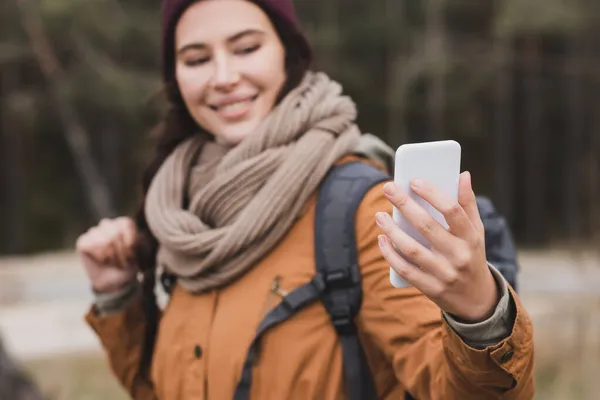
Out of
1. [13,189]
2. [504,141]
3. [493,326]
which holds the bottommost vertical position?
[504,141]

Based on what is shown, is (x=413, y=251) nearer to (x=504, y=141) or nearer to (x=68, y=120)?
(x=68, y=120)

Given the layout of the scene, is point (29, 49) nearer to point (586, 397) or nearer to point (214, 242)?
point (586, 397)

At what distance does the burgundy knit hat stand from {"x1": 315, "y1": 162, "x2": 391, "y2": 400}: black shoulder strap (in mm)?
458

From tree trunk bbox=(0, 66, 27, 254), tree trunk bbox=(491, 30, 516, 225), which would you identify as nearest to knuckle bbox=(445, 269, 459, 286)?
tree trunk bbox=(491, 30, 516, 225)

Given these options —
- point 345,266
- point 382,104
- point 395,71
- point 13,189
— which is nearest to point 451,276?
point 345,266

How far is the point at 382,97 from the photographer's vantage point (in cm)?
1529

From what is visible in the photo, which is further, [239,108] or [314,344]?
[239,108]

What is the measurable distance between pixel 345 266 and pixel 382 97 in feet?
46.0

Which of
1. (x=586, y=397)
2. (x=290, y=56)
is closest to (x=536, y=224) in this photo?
(x=586, y=397)

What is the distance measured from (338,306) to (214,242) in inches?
11.5

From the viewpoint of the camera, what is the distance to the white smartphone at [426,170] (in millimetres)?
1125

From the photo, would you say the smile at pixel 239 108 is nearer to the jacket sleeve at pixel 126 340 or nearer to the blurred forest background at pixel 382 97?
the jacket sleeve at pixel 126 340

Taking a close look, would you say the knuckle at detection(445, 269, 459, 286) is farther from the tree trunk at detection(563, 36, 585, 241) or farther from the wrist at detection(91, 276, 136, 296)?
the tree trunk at detection(563, 36, 585, 241)

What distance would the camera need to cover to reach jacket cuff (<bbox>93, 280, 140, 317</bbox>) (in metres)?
2.01
